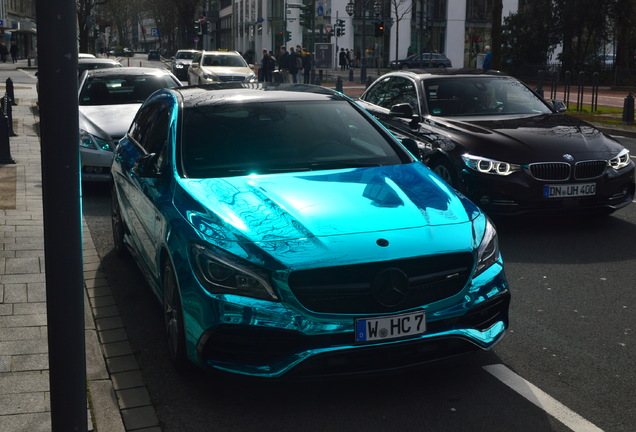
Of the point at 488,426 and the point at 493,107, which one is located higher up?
the point at 493,107

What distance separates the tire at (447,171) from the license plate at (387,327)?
467 centimetres


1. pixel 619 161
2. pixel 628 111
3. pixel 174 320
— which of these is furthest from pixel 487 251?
pixel 628 111

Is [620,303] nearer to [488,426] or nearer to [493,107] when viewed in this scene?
[488,426]

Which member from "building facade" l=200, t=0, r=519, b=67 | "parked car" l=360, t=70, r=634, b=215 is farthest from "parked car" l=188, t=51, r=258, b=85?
"building facade" l=200, t=0, r=519, b=67

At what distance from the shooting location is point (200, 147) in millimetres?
5730

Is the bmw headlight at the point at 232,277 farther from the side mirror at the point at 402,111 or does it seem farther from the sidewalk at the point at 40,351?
the side mirror at the point at 402,111

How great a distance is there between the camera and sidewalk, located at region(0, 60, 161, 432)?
13.7 feet

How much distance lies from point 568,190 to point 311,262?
4.81 meters

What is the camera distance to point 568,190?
8.40 metres

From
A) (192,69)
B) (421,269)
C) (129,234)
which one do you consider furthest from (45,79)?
(192,69)

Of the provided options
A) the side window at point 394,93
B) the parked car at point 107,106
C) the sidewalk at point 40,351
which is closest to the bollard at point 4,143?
the parked car at point 107,106

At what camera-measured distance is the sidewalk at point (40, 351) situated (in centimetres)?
417

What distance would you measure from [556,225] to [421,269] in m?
5.04

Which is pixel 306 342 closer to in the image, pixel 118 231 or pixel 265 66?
pixel 118 231
